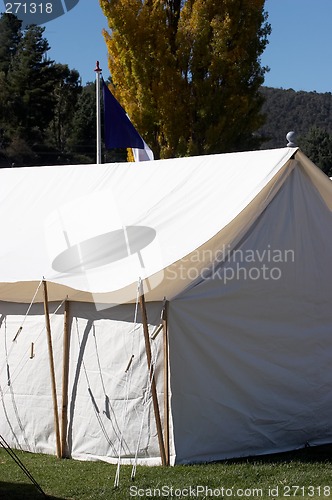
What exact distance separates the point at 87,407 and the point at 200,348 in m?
1.14

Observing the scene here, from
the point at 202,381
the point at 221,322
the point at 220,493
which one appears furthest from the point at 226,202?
the point at 220,493

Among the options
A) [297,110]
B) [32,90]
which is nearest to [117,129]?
[32,90]

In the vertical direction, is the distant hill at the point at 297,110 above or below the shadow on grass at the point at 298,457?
above

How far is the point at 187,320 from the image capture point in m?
6.66

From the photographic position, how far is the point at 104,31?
1817cm

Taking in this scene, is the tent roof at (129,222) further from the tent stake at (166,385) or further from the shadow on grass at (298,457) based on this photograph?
the shadow on grass at (298,457)

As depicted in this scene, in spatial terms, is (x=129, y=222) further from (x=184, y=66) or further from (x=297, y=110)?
(x=297, y=110)

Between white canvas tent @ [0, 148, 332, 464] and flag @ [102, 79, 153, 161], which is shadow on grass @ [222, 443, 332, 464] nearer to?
white canvas tent @ [0, 148, 332, 464]

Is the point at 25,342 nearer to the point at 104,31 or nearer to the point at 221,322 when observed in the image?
the point at 221,322

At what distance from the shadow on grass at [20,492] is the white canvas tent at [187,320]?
2.90 feet

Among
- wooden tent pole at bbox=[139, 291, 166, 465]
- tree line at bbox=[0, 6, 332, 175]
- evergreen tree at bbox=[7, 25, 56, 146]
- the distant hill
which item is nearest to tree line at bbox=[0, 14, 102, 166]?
evergreen tree at bbox=[7, 25, 56, 146]

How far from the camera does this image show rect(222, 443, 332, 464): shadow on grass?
6.60 m

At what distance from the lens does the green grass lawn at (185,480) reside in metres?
5.75

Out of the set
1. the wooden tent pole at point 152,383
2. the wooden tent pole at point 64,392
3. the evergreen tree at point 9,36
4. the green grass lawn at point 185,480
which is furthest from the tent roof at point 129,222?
the evergreen tree at point 9,36
